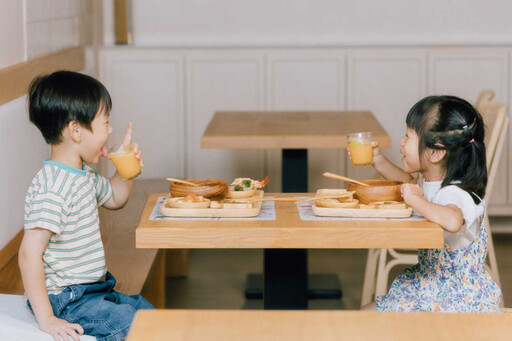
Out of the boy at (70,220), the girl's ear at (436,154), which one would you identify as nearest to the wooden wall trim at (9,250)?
the boy at (70,220)

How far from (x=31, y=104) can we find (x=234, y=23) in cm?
325

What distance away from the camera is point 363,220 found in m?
1.93

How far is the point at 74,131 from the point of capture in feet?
6.88

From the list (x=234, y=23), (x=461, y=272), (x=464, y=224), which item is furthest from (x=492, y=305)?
(x=234, y=23)

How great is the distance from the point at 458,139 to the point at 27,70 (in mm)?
1806

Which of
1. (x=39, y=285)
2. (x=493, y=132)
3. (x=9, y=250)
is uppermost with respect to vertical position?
(x=493, y=132)

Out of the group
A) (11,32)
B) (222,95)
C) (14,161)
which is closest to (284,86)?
(222,95)

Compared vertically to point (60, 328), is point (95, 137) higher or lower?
higher

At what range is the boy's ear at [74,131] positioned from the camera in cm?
209

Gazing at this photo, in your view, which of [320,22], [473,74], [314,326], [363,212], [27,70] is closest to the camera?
[314,326]

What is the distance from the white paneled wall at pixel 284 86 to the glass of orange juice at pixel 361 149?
2.63m

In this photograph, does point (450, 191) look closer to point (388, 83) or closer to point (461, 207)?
point (461, 207)

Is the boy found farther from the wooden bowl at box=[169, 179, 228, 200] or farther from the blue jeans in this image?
the wooden bowl at box=[169, 179, 228, 200]

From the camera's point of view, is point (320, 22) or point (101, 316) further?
point (320, 22)
